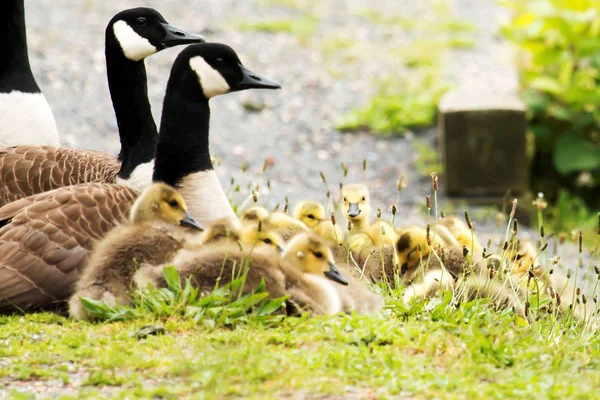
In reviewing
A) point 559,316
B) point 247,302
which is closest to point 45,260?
point 247,302

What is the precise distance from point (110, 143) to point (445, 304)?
20.8 ft

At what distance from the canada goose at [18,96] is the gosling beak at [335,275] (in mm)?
2666

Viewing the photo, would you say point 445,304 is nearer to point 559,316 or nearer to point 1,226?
point 559,316

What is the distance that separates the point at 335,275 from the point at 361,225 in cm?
147

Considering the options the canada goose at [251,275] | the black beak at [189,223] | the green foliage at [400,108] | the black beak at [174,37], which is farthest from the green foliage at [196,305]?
the green foliage at [400,108]

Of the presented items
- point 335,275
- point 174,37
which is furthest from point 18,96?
point 335,275

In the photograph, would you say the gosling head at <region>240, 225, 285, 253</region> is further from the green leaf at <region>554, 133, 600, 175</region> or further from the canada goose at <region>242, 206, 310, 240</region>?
the green leaf at <region>554, 133, 600, 175</region>

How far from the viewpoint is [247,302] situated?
15.5 feet

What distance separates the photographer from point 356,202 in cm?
628

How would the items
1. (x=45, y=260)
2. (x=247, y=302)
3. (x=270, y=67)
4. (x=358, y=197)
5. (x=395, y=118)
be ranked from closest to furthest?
(x=247, y=302)
(x=45, y=260)
(x=358, y=197)
(x=395, y=118)
(x=270, y=67)

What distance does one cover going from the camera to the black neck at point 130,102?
621 cm

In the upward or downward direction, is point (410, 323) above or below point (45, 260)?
below

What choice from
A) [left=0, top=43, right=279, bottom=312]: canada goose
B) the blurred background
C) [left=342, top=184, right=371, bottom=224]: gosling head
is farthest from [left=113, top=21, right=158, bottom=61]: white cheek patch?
the blurred background

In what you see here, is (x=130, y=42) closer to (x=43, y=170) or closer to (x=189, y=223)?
(x=43, y=170)
